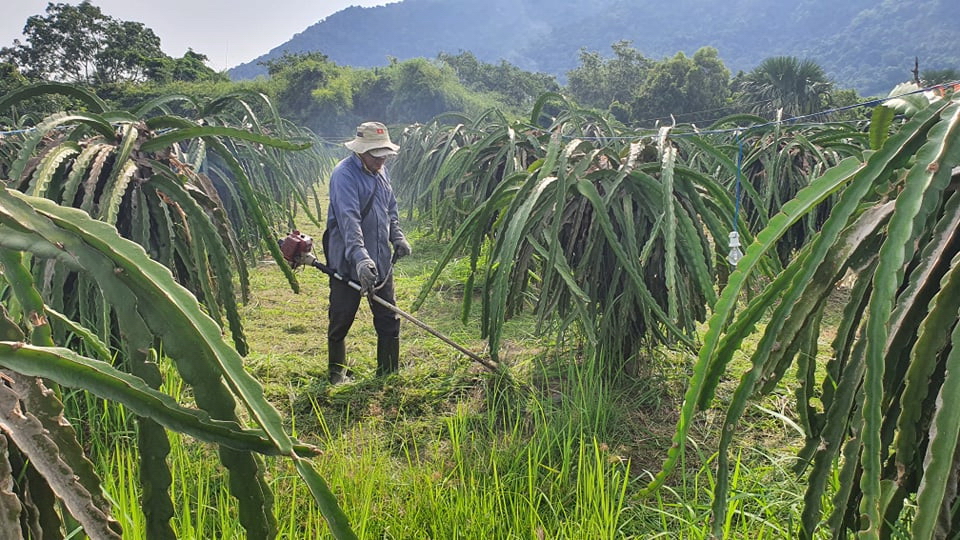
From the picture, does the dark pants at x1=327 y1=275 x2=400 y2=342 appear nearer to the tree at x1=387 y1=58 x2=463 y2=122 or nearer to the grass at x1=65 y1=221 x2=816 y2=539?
the grass at x1=65 y1=221 x2=816 y2=539

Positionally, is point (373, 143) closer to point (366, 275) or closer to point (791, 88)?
point (366, 275)

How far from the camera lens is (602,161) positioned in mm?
2621

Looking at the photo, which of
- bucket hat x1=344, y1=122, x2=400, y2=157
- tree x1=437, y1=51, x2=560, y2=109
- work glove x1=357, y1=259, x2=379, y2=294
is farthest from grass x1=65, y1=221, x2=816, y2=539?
tree x1=437, y1=51, x2=560, y2=109

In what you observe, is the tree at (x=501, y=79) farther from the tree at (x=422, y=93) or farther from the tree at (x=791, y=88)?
the tree at (x=791, y=88)

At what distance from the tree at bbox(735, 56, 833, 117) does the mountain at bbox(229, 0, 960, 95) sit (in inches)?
1386

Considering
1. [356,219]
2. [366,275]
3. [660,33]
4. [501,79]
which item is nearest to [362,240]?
[356,219]

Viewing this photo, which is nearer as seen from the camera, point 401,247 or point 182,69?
point 401,247

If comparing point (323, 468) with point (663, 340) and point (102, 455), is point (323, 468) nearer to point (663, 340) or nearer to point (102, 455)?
point (102, 455)

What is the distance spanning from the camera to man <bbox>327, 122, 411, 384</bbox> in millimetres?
2943

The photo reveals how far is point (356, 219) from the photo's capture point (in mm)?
2971

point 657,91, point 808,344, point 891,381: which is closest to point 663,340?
point 808,344

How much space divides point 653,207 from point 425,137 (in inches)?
265

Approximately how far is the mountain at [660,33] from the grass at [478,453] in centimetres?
5566

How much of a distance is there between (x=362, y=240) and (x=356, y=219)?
0.11 metres
